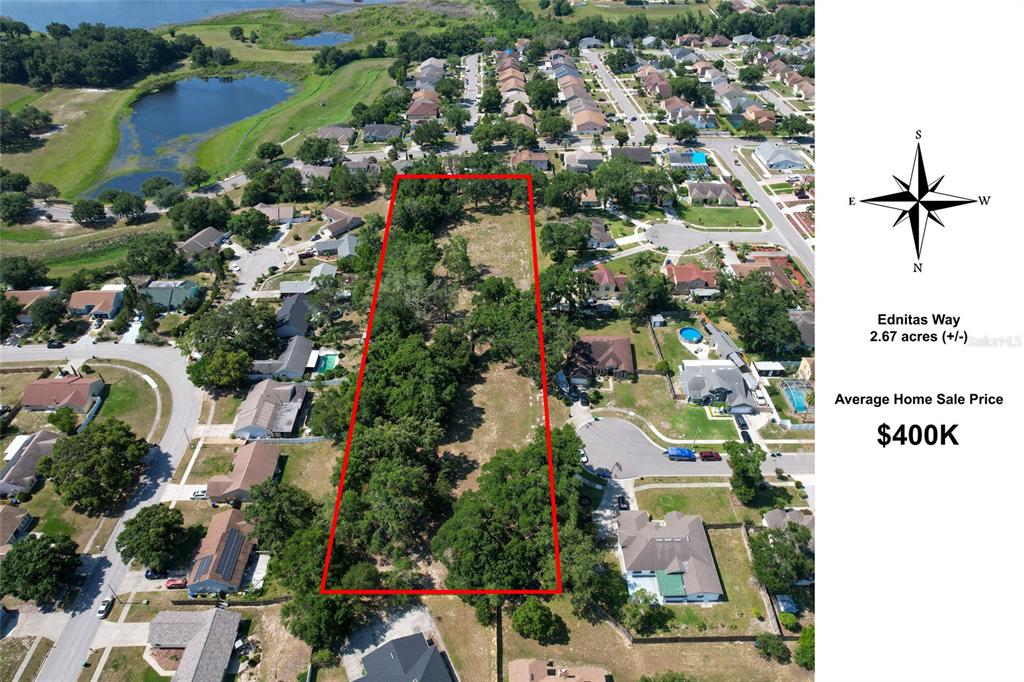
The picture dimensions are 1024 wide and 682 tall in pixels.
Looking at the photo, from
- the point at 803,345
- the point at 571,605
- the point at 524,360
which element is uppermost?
the point at 803,345

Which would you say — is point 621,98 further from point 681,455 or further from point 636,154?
point 681,455

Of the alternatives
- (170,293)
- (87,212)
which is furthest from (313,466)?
(87,212)

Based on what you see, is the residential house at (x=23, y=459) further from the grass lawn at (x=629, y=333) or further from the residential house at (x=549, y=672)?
the grass lawn at (x=629, y=333)

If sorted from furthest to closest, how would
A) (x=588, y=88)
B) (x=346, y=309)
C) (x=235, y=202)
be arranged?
(x=588, y=88), (x=235, y=202), (x=346, y=309)

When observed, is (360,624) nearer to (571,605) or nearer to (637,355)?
(571,605)

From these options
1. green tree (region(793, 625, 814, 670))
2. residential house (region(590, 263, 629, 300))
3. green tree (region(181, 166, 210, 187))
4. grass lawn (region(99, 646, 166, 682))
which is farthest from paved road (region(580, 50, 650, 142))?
grass lawn (region(99, 646, 166, 682))

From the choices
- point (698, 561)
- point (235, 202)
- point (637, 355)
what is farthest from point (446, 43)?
point (698, 561)

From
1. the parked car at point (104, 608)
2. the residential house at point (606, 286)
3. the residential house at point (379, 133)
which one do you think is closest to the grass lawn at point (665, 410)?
the residential house at point (606, 286)
